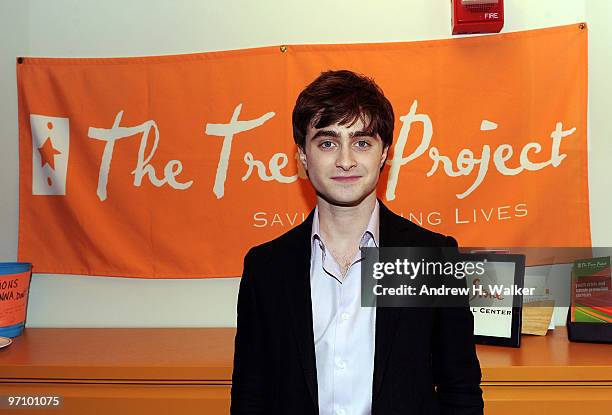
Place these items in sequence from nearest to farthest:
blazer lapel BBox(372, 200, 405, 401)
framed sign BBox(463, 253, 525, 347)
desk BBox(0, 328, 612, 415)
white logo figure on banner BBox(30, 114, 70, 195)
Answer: blazer lapel BBox(372, 200, 405, 401)
desk BBox(0, 328, 612, 415)
framed sign BBox(463, 253, 525, 347)
white logo figure on banner BBox(30, 114, 70, 195)

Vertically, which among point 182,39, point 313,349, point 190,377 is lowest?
point 190,377

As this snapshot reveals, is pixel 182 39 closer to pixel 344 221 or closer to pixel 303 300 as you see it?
pixel 344 221

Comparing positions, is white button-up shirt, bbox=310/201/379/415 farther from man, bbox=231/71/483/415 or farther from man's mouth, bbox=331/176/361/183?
man's mouth, bbox=331/176/361/183

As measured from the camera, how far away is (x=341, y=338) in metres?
1.14

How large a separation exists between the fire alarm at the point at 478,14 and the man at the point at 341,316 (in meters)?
0.88

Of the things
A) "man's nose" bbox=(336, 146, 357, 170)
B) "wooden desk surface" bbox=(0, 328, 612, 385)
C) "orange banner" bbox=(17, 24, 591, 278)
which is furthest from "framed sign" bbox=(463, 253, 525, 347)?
"man's nose" bbox=(336, 146, 357, 170)

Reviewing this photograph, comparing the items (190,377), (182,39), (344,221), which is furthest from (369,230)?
(182,39)

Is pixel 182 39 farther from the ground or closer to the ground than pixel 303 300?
farther from the ground

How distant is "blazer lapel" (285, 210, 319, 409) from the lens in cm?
112

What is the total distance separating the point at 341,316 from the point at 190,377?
62 centimetres

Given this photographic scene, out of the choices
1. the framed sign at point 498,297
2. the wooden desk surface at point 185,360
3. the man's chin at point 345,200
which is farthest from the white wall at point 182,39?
the man's chin at point 345,200

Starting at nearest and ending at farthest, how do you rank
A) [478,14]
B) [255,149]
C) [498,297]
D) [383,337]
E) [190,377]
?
[383,337] → [190,377] → [498,297] → [478,14] → [255,149]

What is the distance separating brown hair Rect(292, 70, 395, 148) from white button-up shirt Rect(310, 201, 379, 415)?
0.95 feet

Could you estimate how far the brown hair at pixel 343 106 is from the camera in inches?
47.3
